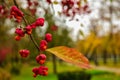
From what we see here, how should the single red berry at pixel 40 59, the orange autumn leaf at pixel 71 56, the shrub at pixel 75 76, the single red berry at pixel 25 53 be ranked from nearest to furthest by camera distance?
the orange autumn leaf at pixel 71 56, the single red berry at pixel 40 59, the single red berry at pixel 25 53, the shrub at pixel 75 76

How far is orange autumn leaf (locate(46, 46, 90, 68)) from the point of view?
5.72ft

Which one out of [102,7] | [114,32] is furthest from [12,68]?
[114,32]

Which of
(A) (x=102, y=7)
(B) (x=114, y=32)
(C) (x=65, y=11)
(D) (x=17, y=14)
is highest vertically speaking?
(D) (x=17, y=14)

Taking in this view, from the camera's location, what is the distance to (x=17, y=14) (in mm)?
2098

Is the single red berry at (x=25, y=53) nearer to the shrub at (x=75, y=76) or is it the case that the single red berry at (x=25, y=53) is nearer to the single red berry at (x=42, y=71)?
the single red berry at (x=42, y=71)

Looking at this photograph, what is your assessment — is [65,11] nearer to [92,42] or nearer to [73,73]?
[73,73]

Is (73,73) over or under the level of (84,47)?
over

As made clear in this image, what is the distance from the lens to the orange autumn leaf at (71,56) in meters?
1.74

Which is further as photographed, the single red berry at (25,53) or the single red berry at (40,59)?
the single red berry at (25,53)

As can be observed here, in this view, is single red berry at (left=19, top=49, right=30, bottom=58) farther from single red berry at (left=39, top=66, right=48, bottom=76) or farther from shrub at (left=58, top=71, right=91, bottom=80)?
shrub at (left=58, top=71, right=91, bottom=80)

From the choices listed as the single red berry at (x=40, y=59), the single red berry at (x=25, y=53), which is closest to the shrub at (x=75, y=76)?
the single red berry at (x=25, y=53)

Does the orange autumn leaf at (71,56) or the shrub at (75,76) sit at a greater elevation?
the orange autumn leaf at (71,56)

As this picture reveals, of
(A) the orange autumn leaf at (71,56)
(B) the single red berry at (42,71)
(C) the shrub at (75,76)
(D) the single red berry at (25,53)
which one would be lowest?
(C) the shrub at (75,76)

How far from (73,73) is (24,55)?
48.0 ft
